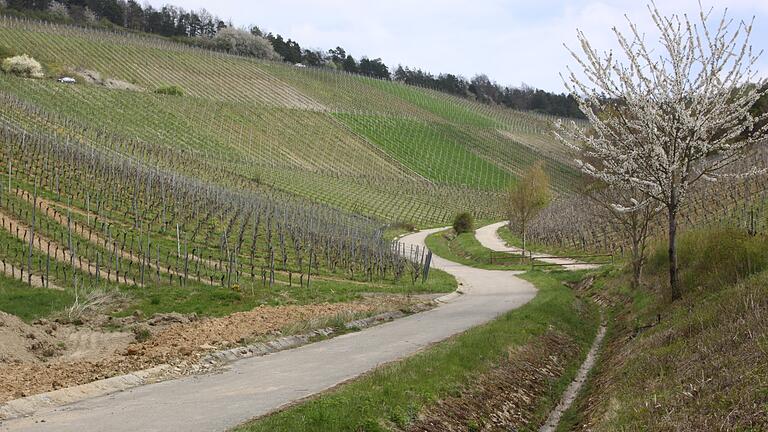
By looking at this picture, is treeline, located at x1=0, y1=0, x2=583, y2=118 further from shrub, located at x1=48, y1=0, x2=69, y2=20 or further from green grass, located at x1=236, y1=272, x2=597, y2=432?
green grass, located at x1=236, y1=272, x2=597, y2=432

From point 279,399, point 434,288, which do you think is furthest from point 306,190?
point 279,399

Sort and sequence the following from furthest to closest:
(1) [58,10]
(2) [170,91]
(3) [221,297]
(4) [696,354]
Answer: (1) [58,10] → (2) [170,91] → (3) [221,297] → (4) [696,354]

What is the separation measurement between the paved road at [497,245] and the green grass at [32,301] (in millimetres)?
25705

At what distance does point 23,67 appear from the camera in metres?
85.7

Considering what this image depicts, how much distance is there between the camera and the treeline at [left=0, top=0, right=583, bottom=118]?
470ft

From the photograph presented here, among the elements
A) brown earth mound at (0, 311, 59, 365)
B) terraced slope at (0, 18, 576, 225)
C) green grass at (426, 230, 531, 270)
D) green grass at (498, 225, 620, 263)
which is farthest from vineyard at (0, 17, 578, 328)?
green grass at (498, 225, 620, 263)

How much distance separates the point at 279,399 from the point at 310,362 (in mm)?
3067

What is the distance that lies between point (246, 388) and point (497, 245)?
4241cm

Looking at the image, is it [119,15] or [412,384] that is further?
[119,15]

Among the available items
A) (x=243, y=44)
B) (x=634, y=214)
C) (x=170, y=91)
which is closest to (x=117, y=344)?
(x=634, y=214)

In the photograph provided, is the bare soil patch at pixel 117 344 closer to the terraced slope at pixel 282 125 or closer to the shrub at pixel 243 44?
the terraced slope at pixel 282 125

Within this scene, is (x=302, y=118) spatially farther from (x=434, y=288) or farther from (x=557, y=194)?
(x=434, y=288)

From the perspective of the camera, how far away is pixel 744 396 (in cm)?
754

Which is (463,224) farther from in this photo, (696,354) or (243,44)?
(243,44)
